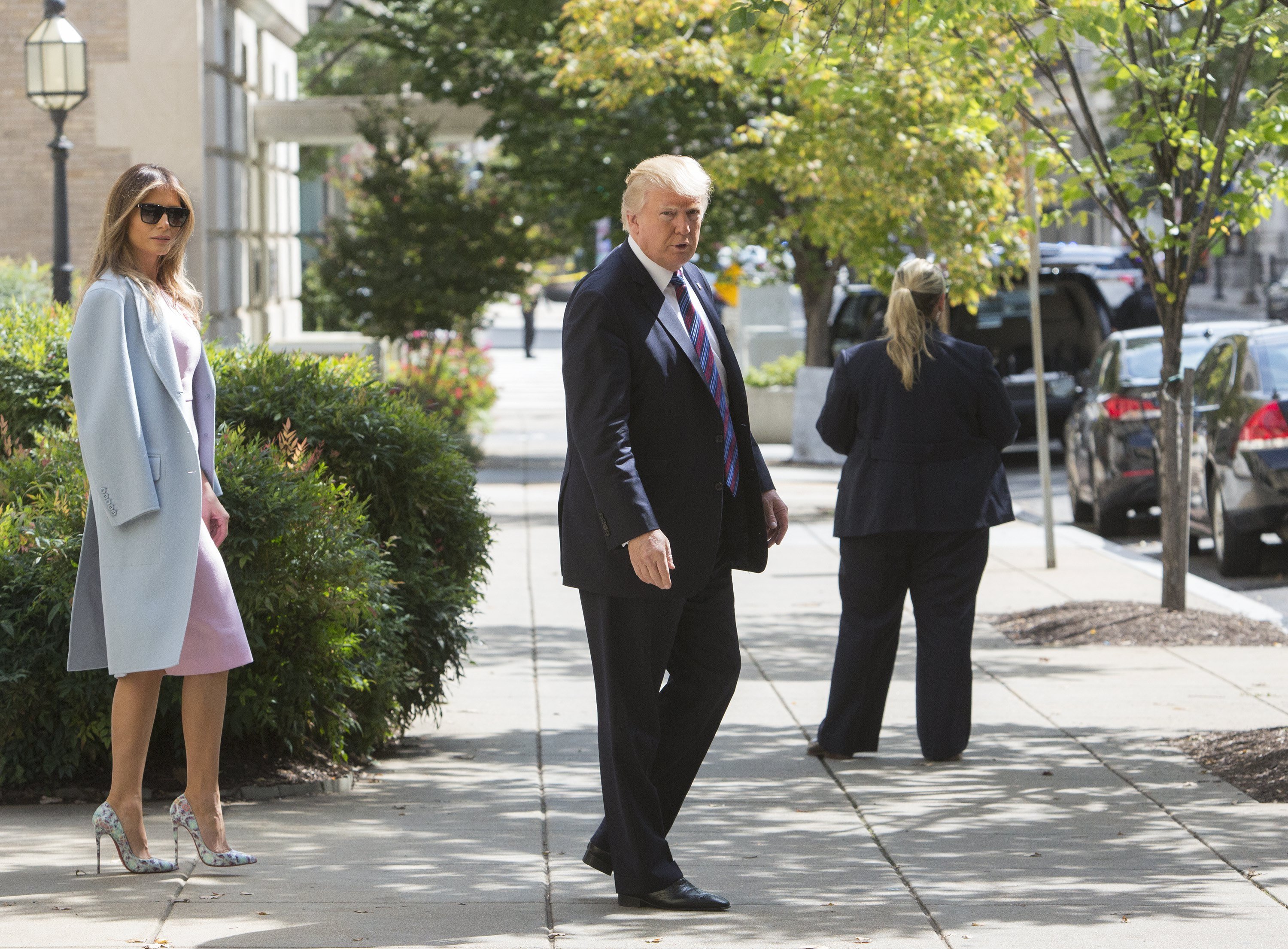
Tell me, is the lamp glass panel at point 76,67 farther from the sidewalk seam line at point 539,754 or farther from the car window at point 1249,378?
the car window at point 1249,378

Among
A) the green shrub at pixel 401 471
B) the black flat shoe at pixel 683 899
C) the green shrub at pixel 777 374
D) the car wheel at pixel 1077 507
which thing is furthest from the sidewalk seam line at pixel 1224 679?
the green shrub at pixel 777 374

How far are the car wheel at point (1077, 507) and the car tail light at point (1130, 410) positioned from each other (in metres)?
1.28

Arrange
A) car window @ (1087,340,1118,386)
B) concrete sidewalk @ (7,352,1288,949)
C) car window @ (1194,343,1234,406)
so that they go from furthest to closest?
car window @ (1087,340,1118,386)
car window @ (1194,343,1234,406)
concrete sidewalk @ (7,352,1288,949)

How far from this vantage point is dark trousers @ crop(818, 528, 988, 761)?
253 inches

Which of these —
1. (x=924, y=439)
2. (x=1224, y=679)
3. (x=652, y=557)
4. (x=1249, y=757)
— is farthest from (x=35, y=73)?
(x=652, y=557)

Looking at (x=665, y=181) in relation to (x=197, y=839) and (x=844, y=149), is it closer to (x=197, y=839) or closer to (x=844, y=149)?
(x=197, y=839)

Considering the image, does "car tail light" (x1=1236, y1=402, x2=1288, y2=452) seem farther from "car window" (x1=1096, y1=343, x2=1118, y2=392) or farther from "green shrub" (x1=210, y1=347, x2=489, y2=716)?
"green shrub" (x1=210, y1=347, x2=489, y2=716)

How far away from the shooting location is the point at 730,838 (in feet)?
17.4

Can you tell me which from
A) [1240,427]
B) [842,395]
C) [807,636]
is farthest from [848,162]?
[842,395]

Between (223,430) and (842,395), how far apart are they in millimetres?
2237

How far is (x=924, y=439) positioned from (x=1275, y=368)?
6014 millimetres

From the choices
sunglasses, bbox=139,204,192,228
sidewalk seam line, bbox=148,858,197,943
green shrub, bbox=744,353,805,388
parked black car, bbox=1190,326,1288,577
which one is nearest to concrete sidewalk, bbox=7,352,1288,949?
sidewalk seam line, bbox=148,858,197,943

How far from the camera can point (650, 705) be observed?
451 centimetres

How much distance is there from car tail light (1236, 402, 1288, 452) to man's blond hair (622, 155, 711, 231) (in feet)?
25.1
